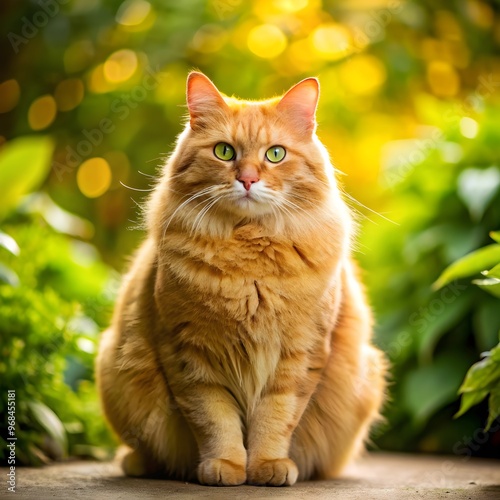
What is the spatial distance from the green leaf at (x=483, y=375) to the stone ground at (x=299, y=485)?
30 centimetres

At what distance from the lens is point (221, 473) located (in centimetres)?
207

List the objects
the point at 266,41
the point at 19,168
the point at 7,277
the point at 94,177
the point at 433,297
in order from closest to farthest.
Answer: the point at 7,277 < the point at 433,297 < the point at 19,168 < the point at 266,41 < the point at 94,177

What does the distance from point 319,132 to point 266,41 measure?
72 cm

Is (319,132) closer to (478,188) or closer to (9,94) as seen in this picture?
(478,188)

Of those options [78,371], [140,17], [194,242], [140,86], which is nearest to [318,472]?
[194,242]

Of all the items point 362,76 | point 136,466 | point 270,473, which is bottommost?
point 136,466

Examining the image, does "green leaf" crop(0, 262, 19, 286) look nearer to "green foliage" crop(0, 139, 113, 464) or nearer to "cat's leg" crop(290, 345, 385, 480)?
"green foliage" crop(0, 139, 113, 464)

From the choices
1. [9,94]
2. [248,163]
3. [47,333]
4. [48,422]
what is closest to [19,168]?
[9,94]

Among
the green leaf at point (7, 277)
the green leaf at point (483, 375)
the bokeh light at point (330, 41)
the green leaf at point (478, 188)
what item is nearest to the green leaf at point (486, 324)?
the green leaf at point (478, 188)

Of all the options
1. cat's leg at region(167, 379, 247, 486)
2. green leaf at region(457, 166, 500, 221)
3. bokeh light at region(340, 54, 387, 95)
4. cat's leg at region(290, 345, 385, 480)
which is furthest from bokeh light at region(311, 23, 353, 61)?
cat's leg at region(167, 379, 247, 486)

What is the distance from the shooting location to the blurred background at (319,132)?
319 cm

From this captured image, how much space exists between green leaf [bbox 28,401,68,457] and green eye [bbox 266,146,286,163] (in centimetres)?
141

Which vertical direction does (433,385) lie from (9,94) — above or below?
below

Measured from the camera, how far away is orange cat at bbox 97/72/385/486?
2.13m
